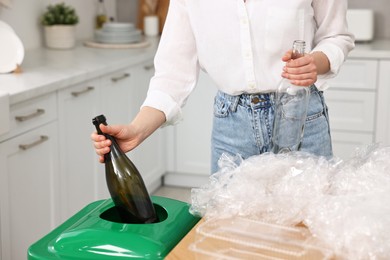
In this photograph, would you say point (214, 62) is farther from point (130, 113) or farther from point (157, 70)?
point (130, 113)

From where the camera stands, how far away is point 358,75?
133 inches

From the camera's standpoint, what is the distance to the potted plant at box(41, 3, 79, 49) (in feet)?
11.1

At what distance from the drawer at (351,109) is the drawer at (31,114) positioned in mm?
1535

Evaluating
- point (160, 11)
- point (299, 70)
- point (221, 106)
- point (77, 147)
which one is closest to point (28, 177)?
point (77, 147)

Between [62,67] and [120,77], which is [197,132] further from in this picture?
[62,67]

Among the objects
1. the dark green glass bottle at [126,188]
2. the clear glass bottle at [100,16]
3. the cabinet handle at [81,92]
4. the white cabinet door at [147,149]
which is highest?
the clear glass bottle at [100,16]

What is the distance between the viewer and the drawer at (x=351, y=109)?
341 centimetres

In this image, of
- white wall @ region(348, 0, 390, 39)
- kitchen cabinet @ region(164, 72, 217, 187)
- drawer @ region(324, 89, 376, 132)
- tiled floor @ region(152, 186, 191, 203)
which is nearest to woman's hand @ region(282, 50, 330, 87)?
drawer @ region(324, 89, 376, 132)

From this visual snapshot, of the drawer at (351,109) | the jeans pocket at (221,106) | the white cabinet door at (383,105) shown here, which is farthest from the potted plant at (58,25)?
the jeans pocket at (221,106)

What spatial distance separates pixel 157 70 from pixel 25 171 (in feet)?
3.30

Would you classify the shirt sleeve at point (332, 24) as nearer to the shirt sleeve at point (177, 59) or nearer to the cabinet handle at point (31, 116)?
the shirt sleeve at point (177, 59)

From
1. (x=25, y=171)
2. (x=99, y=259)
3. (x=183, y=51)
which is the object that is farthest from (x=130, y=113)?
(x=99, y=259)

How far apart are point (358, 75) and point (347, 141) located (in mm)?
358

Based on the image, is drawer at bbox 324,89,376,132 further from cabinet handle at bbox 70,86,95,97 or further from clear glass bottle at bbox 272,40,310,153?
clear glass bottle at bbox 272,40,310,153
